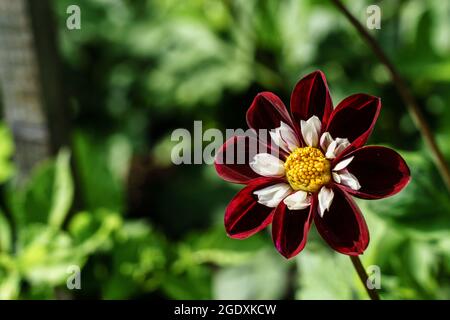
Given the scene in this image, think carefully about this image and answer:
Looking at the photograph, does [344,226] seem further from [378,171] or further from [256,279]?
[256,279]

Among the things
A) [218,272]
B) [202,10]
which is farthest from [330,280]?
[202,10]

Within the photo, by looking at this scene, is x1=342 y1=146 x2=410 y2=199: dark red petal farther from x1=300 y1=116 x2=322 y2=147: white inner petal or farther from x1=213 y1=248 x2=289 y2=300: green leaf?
x1=213 y1=248 x2=289 y2=300: green leaf

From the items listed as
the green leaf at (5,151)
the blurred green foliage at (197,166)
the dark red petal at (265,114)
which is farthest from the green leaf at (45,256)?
the dark red petal at (265,114)

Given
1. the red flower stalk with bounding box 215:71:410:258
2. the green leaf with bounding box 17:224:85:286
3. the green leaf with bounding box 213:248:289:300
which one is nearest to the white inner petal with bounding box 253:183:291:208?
the red flower stalk with bounding box 215:71:410:258

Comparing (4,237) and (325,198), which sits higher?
(4,237)

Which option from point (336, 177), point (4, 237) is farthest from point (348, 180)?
point (4, 237)

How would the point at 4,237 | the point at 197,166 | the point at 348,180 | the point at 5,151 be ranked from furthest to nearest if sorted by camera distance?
the point at 197,166, the point at 5,151, the point at 4,237, the point at 348,180
